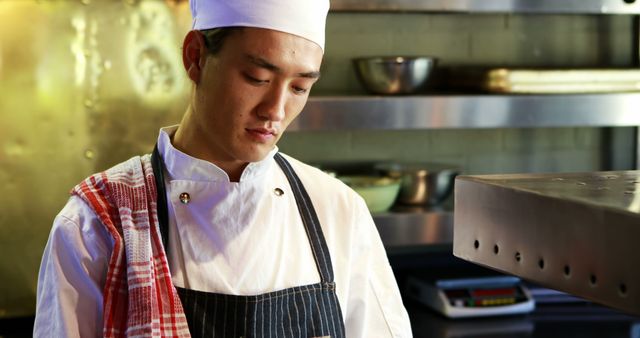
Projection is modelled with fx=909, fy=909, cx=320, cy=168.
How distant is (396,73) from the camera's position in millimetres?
3066

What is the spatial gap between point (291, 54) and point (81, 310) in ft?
1.89

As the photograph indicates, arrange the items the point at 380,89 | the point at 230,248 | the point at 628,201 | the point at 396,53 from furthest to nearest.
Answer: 1. the point at 396,53
2. the point at 380,89
3. the point at 230,248
4. the point at 628,201

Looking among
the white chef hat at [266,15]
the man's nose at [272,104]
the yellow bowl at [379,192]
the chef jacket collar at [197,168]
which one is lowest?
the yellow bowl at [379,192]

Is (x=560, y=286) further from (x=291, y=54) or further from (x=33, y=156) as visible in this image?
(x=33, y=156)

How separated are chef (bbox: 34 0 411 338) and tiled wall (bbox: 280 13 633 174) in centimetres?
163

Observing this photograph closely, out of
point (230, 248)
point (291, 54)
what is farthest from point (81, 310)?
point (291, 54)

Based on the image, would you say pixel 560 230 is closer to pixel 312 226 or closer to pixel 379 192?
pixel 312 226

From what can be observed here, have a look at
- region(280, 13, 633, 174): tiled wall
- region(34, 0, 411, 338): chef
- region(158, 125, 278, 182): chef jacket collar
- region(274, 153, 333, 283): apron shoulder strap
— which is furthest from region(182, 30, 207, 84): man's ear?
region(280, 13, 633, 174): tiled wall

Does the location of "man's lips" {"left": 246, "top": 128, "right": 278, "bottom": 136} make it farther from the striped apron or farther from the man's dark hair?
the striped apron

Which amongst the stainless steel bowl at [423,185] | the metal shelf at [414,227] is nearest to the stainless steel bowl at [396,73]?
the stainless steel bowl at [423,185]

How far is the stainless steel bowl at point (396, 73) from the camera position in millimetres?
3062

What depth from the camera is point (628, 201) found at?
74 centimetres

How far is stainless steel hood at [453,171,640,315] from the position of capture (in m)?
0.69

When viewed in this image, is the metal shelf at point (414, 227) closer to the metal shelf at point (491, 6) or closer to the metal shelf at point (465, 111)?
the metal shelf at point (465, 111)
